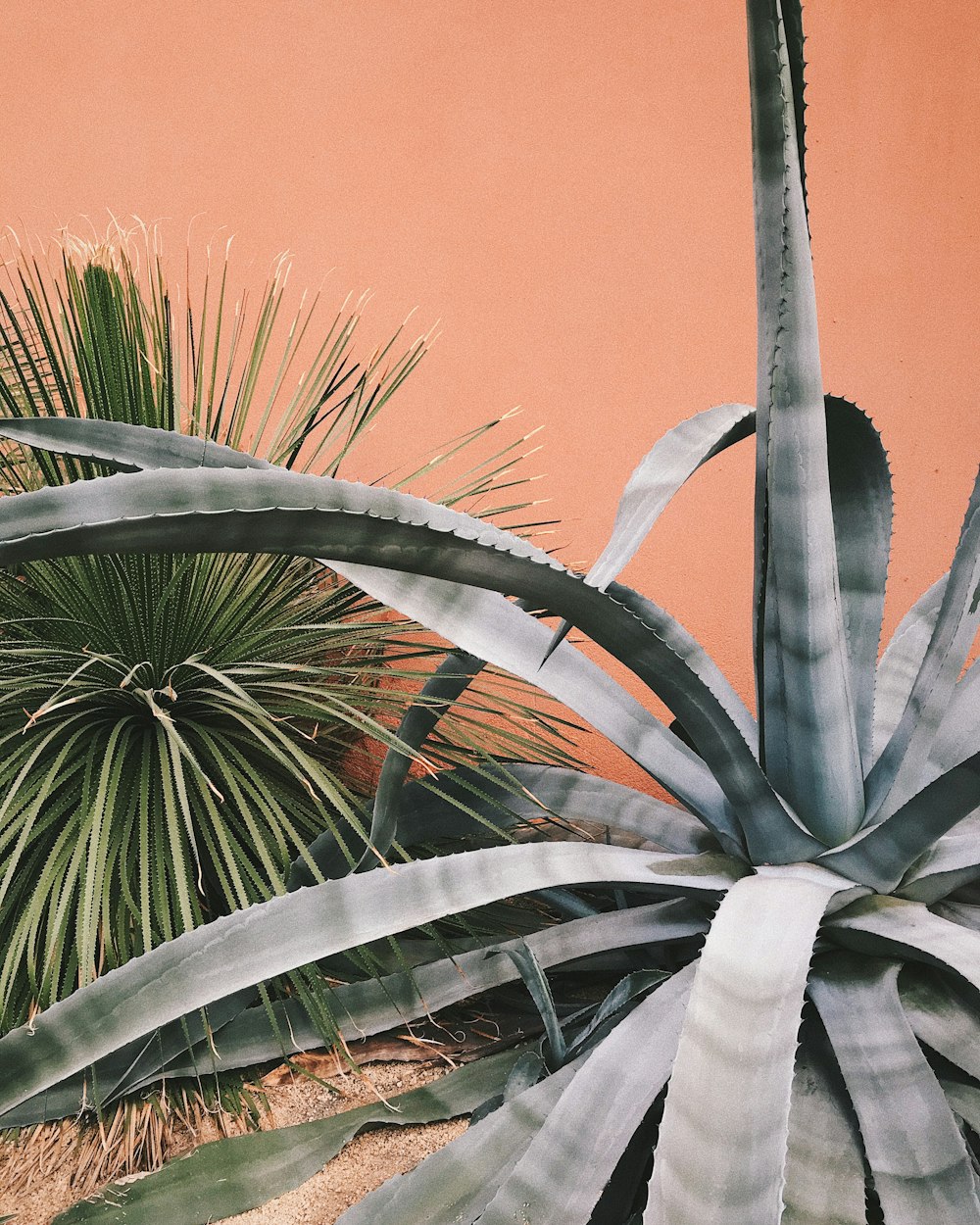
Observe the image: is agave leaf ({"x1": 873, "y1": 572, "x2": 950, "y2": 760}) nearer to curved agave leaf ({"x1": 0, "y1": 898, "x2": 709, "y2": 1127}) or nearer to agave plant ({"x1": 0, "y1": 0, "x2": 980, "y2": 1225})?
agave plant ({"x1": 0, "y1": 0, "x2": 980, "y2": 1225})

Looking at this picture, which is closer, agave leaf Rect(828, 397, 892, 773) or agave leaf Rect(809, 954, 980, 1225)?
agave leaf Rect(809, 954, 980, 1225)

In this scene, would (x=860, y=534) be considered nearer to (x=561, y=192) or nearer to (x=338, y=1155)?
(x=338, y=1155)

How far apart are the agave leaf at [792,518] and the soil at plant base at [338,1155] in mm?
444

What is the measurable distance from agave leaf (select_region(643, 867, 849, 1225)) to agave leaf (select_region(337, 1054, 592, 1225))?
0.17 meters

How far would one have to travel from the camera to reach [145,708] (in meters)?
1.05

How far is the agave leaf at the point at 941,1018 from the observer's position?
0.69 metres

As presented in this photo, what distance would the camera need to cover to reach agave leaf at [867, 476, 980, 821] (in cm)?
69

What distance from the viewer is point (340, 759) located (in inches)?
51.9

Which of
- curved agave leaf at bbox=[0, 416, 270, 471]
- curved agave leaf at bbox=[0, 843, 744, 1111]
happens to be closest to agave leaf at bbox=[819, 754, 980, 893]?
curved agave leaf at bbox=[0, 843, 744, 1111]

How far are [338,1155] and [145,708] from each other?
18.8 inches

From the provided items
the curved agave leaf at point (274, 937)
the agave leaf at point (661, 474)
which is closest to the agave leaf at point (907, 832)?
the curved agave leaf at point (274, 937)

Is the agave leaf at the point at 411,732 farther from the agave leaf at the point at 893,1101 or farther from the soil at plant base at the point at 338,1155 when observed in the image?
the agave leaf at the point at 893,1101

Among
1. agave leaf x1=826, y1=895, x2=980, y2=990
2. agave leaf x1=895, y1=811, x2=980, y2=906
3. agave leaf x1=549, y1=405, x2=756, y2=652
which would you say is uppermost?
agave leaf x1=549, y1=405, x2=756, y2=652

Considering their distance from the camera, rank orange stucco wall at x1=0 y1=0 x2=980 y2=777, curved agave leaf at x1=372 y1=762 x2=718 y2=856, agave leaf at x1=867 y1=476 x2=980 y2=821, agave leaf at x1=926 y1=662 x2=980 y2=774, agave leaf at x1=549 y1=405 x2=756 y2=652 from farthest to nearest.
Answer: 1. orange stucco wall at x1=0 y1=0 x2=980 y2=777
2. curved agave leaf at x1=372 y1=762 x2=718 y2=856
3. agave leaf at x1=926 y1=662 x2=980 y2=774
4. agave leaf at x1=867 y1=476 x2=980 y2=821
5. agave leaf at x1=549 y1=405 x2=756 y2=652
